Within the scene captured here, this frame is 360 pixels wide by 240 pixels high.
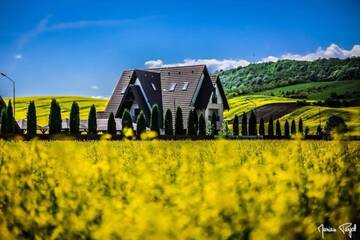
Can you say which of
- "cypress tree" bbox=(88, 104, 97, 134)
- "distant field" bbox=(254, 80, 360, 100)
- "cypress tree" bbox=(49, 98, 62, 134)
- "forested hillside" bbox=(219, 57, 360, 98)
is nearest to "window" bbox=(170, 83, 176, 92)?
"cypress tree" bbox=(88, 104, 97, 134)

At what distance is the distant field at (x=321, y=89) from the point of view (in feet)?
235

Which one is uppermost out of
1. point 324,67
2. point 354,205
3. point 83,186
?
point 324,67

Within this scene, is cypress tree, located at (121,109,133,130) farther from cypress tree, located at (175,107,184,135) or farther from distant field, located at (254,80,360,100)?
distant field, located at (254,80,360,100)

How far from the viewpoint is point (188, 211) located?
2846 millimetres

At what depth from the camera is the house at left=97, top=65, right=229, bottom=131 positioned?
42.1 meters

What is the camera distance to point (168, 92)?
43844 millimetres

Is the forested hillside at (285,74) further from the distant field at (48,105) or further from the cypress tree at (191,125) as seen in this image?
the cypress tree at (191,125)

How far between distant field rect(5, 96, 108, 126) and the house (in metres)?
17.1

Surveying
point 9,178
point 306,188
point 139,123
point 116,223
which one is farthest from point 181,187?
point 139,123

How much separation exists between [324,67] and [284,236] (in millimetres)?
88525

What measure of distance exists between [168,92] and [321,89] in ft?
134

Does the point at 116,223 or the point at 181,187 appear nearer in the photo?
the point at 116,223

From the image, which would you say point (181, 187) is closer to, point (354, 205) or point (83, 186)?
point (83, 186)

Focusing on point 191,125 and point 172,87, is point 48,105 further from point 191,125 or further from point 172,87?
point 191,125
